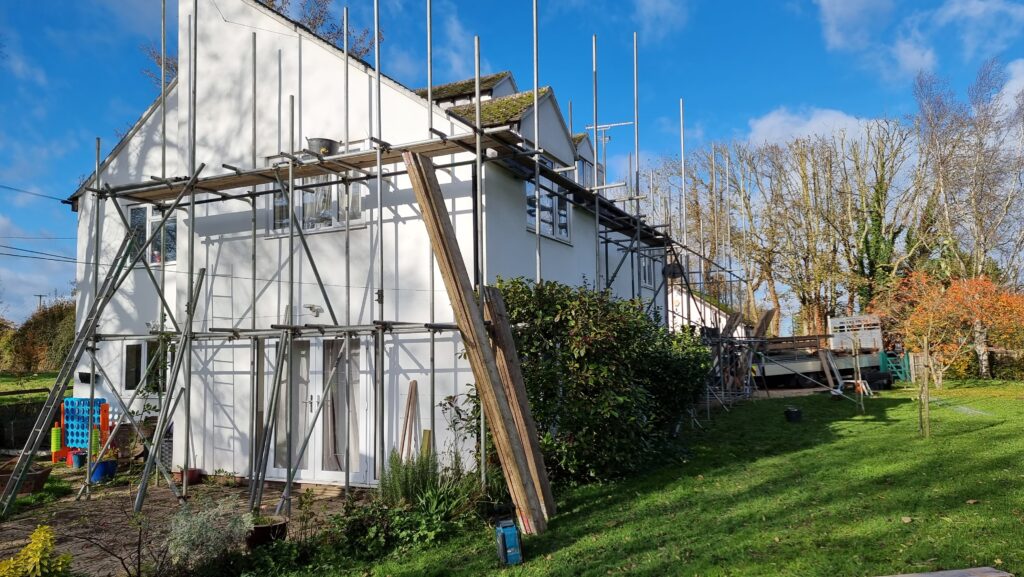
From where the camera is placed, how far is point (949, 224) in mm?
27047

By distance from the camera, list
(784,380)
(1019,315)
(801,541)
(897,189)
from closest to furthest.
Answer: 1. (801,541)
2. (1019,315)
3. (784,380)
4. (897,189)

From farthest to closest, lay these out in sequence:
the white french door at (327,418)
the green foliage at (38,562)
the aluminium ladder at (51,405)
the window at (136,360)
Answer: the window at (136,360), the white french door at (327,418), the aluminium ladder at (51,405), the green foliage at (38,562)

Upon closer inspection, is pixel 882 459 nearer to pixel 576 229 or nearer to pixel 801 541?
pixel 801 541

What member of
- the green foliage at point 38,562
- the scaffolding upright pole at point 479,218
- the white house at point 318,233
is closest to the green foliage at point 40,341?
the white house at point 318,233

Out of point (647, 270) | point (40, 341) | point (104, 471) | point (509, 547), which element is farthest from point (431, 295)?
point (40, 341)

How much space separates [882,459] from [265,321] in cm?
929

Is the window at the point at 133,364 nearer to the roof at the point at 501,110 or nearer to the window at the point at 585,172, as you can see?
the roof at the point at 501,110

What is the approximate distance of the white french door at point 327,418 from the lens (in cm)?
984

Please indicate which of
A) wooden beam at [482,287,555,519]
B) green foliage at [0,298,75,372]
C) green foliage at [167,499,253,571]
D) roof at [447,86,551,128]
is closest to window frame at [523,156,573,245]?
roof at [447,86,551,128]

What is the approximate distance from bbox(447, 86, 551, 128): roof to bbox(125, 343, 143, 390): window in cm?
844

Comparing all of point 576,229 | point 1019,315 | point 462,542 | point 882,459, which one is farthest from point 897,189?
point 462,542

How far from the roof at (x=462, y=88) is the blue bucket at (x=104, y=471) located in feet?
25.6

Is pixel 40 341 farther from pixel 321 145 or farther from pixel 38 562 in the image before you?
pixel 38 562

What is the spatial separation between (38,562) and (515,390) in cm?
449
